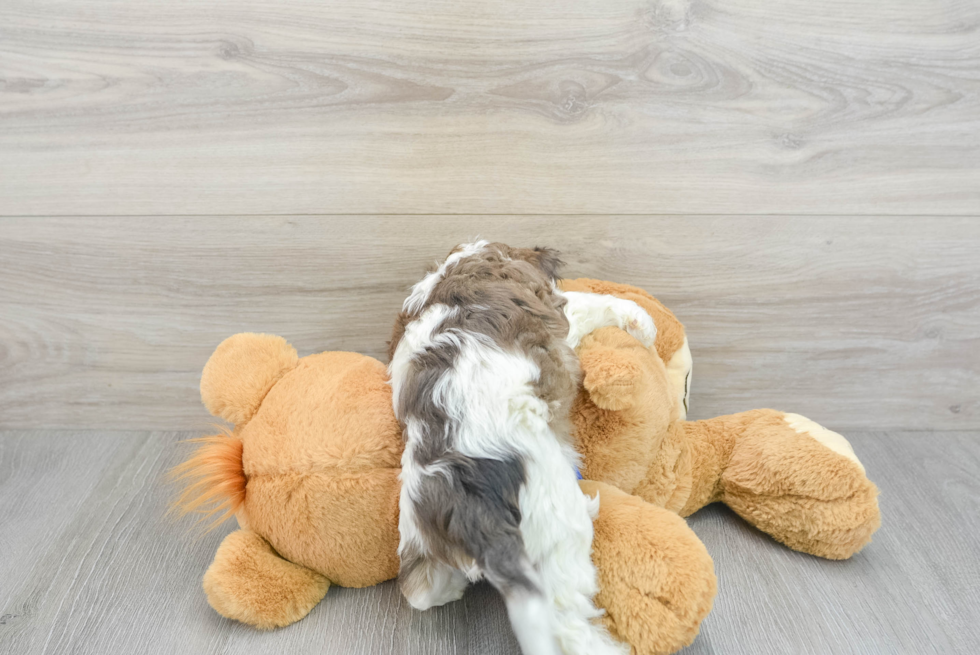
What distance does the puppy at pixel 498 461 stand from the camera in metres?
0.59

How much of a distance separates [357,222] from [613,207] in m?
0.38

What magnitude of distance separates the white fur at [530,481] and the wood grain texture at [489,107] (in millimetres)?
382

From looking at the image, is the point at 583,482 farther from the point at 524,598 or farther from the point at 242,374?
the point at 242,374

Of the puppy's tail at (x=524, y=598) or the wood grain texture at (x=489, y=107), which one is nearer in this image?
the puppy's tail at (x=524, y=598)

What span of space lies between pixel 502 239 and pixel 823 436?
526 mm

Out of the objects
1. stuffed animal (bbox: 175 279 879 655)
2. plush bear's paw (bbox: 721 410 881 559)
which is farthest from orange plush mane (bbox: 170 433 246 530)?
plush bear's paw (bbox: 721 410 881 559)

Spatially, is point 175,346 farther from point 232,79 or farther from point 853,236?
point 853,236

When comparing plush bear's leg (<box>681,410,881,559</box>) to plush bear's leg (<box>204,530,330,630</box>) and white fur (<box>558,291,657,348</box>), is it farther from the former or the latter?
plush bear's leg (<box>204,530,330,630</box>)

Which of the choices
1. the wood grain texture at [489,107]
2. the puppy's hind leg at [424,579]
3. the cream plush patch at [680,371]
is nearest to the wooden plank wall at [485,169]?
the wood grain texture at [489,107]

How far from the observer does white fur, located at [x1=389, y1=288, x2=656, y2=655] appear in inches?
23.2

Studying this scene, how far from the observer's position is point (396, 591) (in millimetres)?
793

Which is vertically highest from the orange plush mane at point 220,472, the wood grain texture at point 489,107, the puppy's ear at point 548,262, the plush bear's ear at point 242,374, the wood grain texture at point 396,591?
the wood grain texture at point 489,107

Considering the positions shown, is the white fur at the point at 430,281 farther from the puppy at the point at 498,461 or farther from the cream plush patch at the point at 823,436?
the cream plush patch at the point at 823,436

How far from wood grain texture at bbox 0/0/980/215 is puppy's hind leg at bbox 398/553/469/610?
50cm
